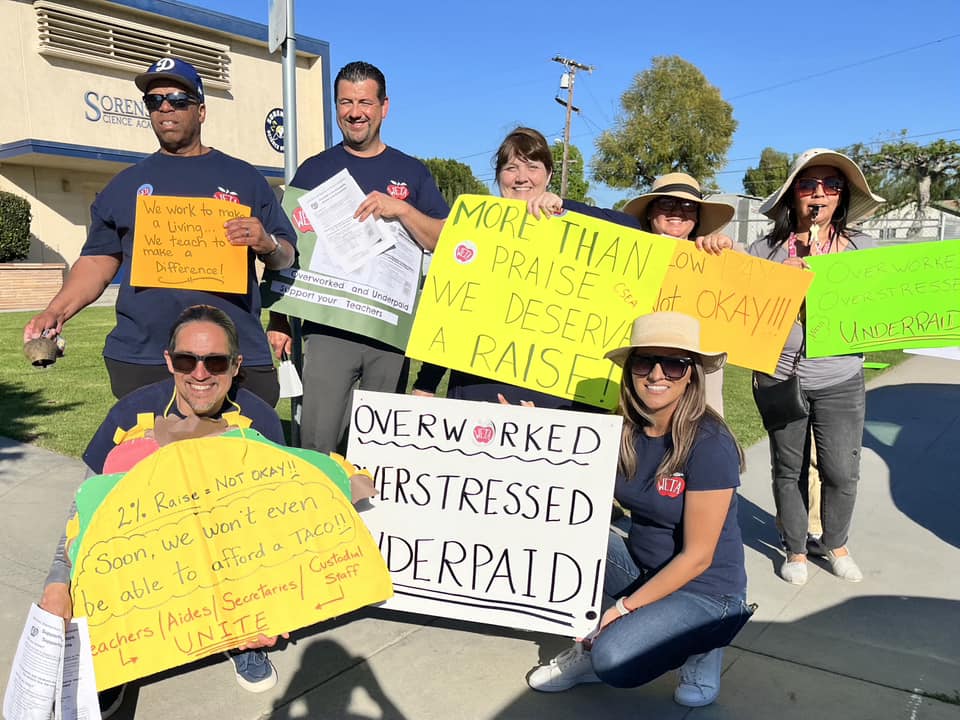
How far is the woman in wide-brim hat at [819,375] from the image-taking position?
3307 mm

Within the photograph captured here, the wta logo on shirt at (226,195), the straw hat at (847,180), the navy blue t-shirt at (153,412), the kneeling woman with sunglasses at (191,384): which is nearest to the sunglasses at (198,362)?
the kneeling woman with sunglasses at (191,384)

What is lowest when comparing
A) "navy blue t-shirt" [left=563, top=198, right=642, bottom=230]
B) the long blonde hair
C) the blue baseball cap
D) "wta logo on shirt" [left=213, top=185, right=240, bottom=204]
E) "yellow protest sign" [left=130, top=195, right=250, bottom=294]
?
the long blonde hair

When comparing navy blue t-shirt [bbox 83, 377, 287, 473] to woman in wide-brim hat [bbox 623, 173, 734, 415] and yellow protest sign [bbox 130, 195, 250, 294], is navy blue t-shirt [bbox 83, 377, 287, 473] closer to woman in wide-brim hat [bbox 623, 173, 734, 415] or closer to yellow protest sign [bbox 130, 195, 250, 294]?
yellow protest sign [bbox 130, 195, 250, 294]

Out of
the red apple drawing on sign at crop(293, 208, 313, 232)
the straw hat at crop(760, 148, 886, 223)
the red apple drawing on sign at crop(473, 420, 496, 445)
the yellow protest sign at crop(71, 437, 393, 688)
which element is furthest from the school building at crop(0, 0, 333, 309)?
the yellow protest sign at crop(71, 437, 393, 688)

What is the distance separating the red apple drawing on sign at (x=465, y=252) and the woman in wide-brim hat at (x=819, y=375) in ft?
4.49

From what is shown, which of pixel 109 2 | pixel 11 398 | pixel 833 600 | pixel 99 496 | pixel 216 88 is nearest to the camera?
pixel 99 496

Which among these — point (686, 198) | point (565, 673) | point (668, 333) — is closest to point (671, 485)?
point (668, 333)

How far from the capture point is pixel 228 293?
3.02 metres

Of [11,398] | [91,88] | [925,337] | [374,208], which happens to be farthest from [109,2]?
[925,337]

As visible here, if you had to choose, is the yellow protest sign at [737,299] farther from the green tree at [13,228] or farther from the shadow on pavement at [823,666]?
the green tree at [13,228]

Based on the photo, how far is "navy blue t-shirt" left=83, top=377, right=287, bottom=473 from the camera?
257 cm

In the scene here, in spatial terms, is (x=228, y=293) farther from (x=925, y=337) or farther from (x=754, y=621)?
(x=925, y=337)

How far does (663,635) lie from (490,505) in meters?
0.79

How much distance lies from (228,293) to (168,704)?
1.53 m
